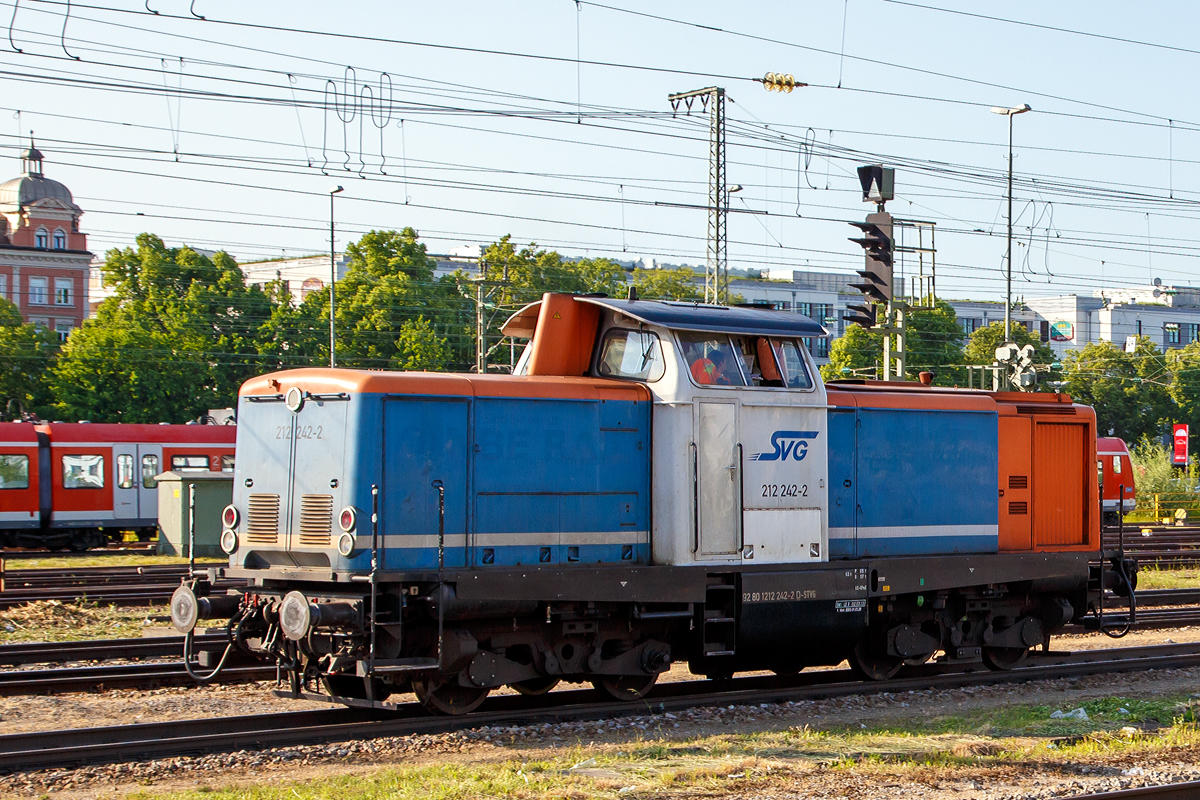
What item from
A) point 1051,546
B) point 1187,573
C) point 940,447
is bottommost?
point 1187,573

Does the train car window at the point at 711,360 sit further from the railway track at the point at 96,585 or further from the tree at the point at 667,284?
the tree at the point at 667,284

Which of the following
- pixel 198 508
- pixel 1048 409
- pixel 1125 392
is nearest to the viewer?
pixel 1048 409

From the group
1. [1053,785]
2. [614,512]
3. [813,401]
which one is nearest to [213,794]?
[614,512]

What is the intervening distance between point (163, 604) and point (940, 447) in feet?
38.5

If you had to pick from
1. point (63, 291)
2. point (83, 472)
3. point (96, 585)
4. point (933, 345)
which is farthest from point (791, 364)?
point (63, 291)

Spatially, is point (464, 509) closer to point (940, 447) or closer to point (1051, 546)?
point (940, 447)

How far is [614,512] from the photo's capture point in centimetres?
1012

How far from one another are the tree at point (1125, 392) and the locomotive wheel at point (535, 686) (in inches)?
2466

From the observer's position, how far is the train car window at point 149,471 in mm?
29047

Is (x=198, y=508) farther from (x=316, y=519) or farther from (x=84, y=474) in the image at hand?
(x=316, y=519)

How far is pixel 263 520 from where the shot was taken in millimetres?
9758

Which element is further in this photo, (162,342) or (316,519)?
(162,342)

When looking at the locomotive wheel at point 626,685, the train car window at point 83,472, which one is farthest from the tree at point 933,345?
the locomotive wheel at point 626,685

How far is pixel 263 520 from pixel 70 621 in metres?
7.71
